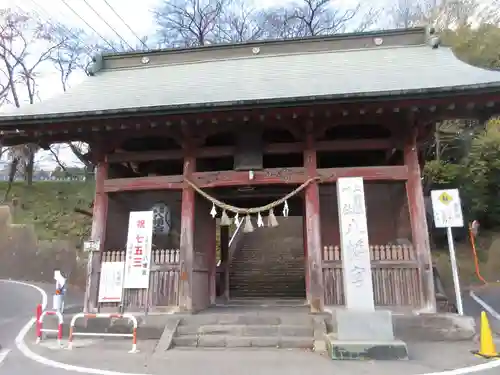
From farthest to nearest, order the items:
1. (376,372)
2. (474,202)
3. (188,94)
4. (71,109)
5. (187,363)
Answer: (474,202), (188,94), (71,109), (187,363), (376,372)

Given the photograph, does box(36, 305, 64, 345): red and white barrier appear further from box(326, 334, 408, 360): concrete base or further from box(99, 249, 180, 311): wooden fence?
box(326, 334, 408, 360): concrete base

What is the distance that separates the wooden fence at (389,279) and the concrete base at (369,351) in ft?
5.45

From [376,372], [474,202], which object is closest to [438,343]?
[376,372]

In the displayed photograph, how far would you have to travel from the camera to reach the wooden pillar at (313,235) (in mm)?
7574

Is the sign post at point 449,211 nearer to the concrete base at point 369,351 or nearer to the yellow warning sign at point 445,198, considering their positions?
the yellow warning sign at point 445,198

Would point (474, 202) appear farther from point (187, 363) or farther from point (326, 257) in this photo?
point (187, 363)

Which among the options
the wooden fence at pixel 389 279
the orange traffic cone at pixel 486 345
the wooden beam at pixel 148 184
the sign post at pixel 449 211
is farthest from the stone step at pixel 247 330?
the sign post at pixel 449 211

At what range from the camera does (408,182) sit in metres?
8.04

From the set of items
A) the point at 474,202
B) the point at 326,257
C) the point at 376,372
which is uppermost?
the point at 474,202

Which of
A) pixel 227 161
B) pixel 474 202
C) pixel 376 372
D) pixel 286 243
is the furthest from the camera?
pixel 286 243

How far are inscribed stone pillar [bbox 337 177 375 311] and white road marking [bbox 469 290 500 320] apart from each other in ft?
15.6

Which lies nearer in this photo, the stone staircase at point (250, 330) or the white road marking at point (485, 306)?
the stone staircase at point (250, 330)

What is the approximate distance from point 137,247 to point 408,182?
5832mm

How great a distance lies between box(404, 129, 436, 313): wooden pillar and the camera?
735 cm
